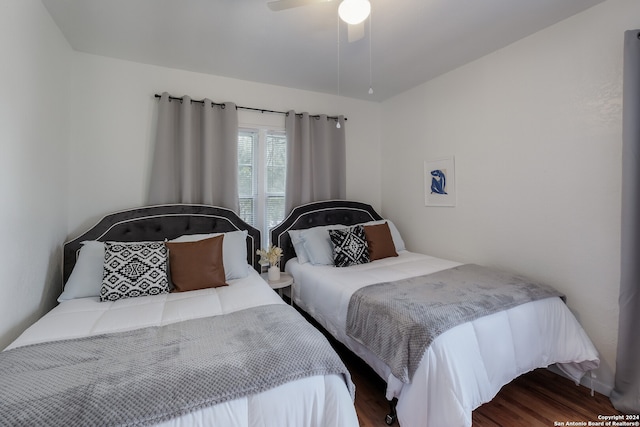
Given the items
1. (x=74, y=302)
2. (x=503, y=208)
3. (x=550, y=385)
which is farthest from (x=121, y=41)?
(x=550, y=385)

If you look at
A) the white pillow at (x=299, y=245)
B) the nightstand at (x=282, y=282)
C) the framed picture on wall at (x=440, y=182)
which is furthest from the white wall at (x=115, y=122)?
the framed picture on wall at (x=440, y=182)

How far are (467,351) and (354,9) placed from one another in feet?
6.40

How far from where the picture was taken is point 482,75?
8.77 ft

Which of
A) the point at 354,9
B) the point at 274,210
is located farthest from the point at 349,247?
the point at 354,9

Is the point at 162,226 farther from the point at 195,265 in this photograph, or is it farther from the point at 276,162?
the point at 276,162

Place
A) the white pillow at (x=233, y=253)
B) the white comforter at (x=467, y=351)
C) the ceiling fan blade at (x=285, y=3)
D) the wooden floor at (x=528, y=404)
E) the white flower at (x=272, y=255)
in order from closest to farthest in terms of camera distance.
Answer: the white comforter at (x=467, y=351), the ceiling fan blade at (x=285, y=3), the wooden floor at (x=528, y=404), the white pillow at (x=233, y=253), the white flower at (x=272, y=255)

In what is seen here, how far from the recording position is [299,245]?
300cm

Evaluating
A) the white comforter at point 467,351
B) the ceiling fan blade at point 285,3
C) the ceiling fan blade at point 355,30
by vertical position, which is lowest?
the white comforter at point 467,351

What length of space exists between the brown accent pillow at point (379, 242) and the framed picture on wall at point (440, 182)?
2.15ft

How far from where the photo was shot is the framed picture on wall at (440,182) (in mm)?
3002

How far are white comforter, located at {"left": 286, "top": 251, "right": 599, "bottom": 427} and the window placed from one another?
1112mm

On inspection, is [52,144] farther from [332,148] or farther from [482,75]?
[482,75]

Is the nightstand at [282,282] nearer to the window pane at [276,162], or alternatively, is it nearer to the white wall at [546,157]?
the window pane at [276,162]

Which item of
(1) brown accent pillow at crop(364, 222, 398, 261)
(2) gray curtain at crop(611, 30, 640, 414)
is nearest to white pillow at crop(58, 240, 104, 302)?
(1) brown accent pillow at crop(364, 222, 398, 261)
